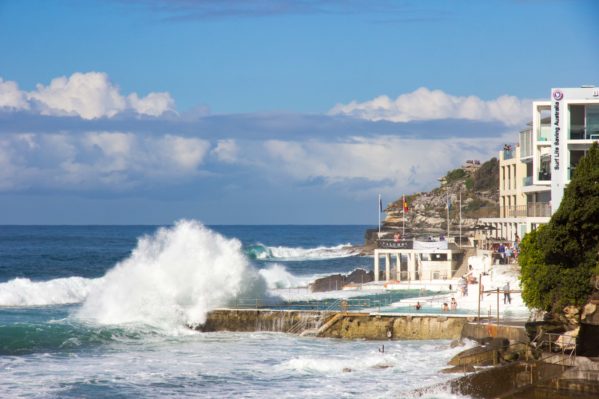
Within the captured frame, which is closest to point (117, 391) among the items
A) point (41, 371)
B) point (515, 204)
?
point (41, 371)

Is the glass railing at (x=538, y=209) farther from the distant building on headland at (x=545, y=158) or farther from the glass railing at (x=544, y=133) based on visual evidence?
the glass railing at (x=544, y=133)

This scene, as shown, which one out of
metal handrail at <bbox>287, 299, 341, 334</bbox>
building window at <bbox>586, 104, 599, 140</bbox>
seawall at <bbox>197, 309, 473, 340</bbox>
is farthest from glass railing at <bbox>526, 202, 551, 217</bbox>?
metal handrail at <bbox>287, 299, 341, 334</bbox>

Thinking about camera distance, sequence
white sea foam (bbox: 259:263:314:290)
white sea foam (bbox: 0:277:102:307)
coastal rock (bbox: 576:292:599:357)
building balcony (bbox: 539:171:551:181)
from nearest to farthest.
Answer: coastal rock (bbox: 576:292:599:357)
building balcony (bbox: 539:171:551:181)
white sea foam (bbox: 0:277:102:307)
white sea foam (bbox: 259:263:314:290)

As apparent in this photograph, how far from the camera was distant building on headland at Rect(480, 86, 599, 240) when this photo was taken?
4709 centimetres

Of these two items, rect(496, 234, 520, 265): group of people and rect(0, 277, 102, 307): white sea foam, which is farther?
rect(0, 277, 102, 307): white sea foam

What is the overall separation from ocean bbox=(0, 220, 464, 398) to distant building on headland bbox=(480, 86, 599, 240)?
13.1 metres

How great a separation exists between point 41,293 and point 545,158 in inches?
1215

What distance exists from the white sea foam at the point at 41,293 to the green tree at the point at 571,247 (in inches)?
1232

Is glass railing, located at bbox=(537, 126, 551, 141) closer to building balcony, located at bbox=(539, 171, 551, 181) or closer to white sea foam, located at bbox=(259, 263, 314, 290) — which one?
building balcony, located at bbox=(539, 171, 551, 181)

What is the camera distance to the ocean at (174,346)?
31328 mm

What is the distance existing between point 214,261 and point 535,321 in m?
23.1

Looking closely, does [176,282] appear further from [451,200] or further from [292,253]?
[292,253]

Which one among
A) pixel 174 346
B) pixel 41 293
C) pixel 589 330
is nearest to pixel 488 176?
pixel 41 293

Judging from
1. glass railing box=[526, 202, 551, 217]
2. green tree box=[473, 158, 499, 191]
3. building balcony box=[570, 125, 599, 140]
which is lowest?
glass railing box=[526, 202, 551, 217]
